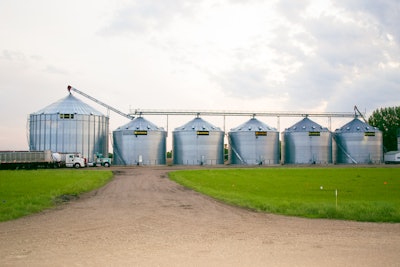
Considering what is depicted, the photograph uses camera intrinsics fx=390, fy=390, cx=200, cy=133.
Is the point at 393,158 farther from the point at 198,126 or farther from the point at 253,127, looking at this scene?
the point at 198,126

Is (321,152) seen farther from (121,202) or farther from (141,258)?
(141,258)

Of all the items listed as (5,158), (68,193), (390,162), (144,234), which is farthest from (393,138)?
(144,234)

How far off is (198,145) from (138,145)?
15.9 metres

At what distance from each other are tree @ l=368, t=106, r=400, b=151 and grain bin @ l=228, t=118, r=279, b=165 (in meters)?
58.1

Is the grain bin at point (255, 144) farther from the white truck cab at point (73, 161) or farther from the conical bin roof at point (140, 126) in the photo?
the white truck cab at point (73, 161)

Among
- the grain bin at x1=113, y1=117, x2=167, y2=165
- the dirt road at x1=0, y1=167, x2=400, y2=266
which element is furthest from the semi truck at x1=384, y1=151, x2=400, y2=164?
the dirt road at x1=0, y1=167, x2=400, y2=266

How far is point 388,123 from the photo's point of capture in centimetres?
14862

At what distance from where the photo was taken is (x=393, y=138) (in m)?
144

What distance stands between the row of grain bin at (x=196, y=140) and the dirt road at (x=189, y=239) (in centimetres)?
7480

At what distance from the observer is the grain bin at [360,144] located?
364 ft

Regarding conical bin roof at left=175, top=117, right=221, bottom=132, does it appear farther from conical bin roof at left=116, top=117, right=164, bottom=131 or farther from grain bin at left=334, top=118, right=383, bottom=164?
grain bin at left=334, top=118, right=383, bottom=164

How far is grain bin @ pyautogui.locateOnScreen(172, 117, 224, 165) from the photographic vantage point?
104 metres

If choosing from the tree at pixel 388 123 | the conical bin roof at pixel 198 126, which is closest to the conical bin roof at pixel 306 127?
the conical bin roof at pixel 198 126

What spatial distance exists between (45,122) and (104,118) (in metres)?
15.0
